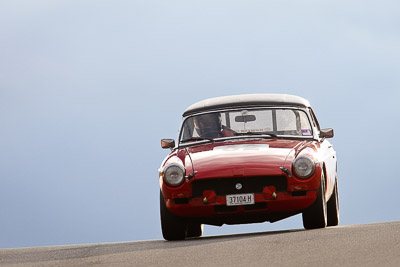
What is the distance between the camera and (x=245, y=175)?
10.7 m

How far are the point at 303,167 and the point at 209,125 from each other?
2.15m

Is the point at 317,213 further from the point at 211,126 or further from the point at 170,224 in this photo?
the point at 211,126

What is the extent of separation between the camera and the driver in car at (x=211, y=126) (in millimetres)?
12469

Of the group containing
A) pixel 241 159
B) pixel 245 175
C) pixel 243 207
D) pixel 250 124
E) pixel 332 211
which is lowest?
pixel 332 211

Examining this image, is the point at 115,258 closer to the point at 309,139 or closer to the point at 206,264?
the point at 206,264

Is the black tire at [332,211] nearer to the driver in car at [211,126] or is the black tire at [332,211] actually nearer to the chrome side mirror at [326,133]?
the chrome side mirror at [326,133]

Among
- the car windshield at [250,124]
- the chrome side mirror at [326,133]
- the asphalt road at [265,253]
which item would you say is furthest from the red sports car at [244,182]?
the asphalt road at [265,253]

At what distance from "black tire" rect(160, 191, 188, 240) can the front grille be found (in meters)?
0.61

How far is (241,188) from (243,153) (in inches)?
20.6

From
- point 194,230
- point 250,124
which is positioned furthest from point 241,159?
point 194,230

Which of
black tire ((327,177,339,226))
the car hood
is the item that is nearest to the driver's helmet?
the car hood

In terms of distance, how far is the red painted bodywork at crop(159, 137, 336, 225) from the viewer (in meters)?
10.8

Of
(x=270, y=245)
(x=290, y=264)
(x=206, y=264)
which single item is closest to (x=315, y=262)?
(x=290, y=264)

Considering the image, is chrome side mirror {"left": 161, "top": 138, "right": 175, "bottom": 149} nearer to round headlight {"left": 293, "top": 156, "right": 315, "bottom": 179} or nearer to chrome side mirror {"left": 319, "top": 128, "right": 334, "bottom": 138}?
chrome side mirror {"left": 319, "top": 128, "right": 334, "bottom": 138}
